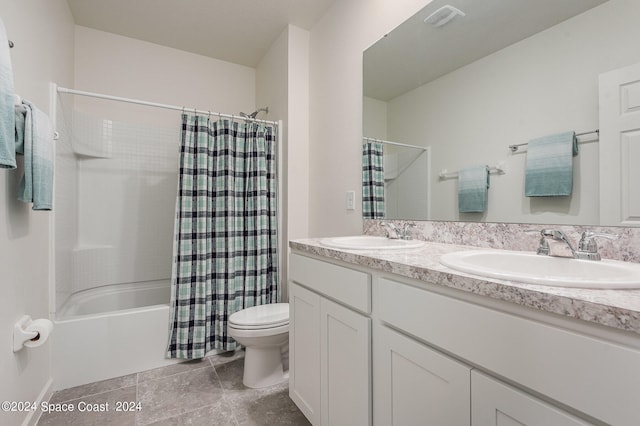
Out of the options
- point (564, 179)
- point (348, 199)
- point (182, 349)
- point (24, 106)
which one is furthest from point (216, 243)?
point (564, 179)

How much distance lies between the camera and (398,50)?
160 centimetres

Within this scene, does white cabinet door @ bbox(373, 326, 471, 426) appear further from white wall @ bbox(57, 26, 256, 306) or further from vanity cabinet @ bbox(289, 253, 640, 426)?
white wall @ bbox(57, 26, 256, 306)

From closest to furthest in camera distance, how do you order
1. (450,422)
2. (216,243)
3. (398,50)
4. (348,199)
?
(450,422)
(398,50)
(348,199)
(216,243)

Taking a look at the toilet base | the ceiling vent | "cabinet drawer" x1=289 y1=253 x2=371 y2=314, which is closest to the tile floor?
the toilet base

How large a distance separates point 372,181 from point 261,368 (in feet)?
4.29

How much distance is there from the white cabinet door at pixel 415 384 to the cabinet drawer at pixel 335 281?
0.12 meters

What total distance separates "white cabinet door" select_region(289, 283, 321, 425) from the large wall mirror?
680 mm

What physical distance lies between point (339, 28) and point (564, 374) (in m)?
2.17

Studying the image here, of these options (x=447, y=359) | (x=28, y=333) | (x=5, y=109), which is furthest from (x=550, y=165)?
(x=28, y=333)

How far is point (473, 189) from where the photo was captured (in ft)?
4.17

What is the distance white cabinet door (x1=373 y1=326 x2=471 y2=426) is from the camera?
714 millimetres

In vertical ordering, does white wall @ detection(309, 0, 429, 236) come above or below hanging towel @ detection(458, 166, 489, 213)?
above

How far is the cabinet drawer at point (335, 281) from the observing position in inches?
39.9

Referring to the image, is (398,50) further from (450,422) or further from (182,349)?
(182,349)
